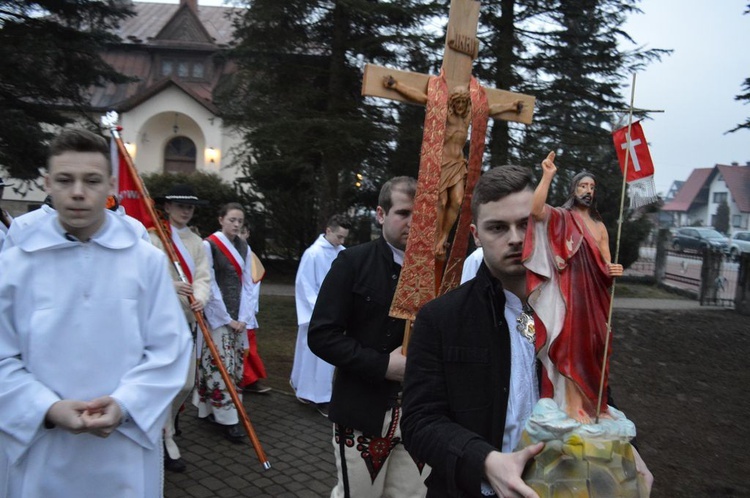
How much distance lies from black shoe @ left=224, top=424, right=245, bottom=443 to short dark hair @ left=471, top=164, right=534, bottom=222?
15.3ft

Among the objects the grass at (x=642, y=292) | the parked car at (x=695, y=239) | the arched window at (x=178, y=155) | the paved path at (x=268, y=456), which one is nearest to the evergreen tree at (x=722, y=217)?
the parked car at (x=695, y=239)

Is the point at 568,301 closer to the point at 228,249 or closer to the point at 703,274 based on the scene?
the point at 228,249

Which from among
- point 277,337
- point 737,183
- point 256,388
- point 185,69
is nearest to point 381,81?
point 256,388

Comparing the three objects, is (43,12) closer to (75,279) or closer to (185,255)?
(185,255)

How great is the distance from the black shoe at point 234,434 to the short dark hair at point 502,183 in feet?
15.3

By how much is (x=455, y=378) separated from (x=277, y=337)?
31.1 ft

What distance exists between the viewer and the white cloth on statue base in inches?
279

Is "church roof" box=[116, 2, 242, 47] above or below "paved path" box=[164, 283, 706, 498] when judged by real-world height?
above

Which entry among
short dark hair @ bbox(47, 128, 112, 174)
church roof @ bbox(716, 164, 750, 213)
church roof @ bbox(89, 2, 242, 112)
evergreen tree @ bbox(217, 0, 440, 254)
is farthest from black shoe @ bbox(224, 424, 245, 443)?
church roof @ bbox(716, 164, 750, 213)

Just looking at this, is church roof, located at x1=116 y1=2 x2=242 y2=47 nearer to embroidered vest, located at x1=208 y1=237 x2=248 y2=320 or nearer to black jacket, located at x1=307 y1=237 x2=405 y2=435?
embroidered vest, located at x1=208 y1=237 x2=248 y2=320

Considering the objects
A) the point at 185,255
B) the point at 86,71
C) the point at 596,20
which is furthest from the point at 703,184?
the point at 185,255

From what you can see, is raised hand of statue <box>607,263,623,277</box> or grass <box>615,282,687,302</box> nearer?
raised hand of statue <box>607,263,623,277</box>

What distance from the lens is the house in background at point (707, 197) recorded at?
200 feet

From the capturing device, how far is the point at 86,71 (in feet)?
44.3
